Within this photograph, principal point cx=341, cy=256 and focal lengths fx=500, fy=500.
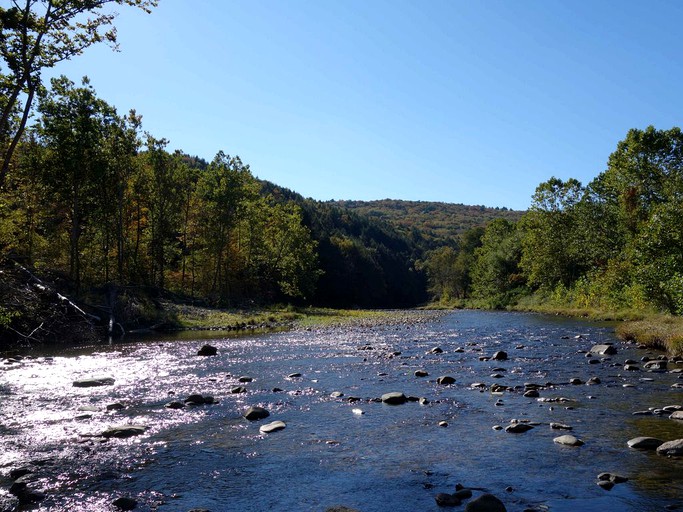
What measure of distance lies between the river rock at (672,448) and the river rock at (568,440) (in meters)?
1.45

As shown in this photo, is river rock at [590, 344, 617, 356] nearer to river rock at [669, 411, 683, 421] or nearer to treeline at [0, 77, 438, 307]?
river rock at [669, 411, 683, 421]

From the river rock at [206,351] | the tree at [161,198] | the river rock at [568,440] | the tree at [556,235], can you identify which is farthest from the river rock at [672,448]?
the tree at [556,235]

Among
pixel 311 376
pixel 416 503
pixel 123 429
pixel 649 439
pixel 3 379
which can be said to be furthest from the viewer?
pixel 311 376

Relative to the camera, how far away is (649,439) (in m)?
10.3

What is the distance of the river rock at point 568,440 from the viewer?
10609mm

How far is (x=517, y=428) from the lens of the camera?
1179 cm

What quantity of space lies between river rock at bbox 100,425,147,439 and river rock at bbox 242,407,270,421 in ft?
8.63

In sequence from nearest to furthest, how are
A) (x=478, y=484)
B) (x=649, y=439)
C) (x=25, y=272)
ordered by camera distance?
(x=478, y=484)
(x=649, y=439)
(x=25, y=272)

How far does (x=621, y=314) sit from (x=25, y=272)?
4744 cm

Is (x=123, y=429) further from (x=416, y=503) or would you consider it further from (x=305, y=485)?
(x=416, y=503)

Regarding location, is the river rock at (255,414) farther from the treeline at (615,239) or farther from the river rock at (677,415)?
the treeline at (615,239)

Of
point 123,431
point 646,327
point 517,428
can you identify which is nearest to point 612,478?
point 517,428

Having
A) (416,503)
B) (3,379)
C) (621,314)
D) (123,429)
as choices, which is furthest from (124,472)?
(621,314)

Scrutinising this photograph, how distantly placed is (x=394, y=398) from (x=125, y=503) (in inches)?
338
